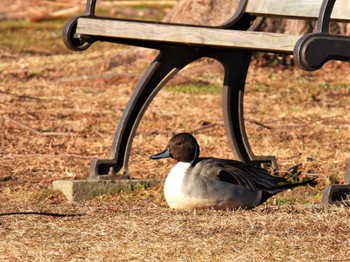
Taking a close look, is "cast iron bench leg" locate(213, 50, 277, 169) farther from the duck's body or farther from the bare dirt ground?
the duck's body

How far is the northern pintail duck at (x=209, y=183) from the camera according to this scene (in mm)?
6086

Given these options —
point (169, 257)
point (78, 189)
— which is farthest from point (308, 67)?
point (78, 189)

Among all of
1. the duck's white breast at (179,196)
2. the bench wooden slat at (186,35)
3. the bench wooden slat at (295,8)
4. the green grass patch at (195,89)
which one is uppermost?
the bench wooden slat at (295,8)

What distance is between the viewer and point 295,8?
7.01 metres

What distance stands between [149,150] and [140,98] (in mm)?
1745

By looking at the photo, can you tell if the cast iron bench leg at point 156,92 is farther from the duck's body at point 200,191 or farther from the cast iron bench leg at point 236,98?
the duck's body at point 200,191

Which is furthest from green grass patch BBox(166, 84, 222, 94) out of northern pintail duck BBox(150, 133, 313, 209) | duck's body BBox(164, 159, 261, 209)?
duck's body BBox(164, 159, 261, 209)

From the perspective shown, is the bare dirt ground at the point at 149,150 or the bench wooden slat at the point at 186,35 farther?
the bench wooden slat at the point at 186,35

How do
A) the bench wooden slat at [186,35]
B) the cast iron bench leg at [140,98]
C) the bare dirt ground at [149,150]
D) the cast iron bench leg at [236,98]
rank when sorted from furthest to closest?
the cast iron bench leg at [236,98] < the cast iron bench leg at [140,98] < the bench wooden slat at [186,35] < the bare dirt ground at [149,150]

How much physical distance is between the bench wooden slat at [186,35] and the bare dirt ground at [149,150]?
34.2 inches

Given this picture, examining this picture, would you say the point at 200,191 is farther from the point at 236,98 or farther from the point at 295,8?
the point at 295,8

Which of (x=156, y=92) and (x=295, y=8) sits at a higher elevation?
(x=295, y=8)

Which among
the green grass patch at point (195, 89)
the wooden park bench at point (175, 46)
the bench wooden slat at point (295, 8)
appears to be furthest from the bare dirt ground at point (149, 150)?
the bench wooden slat at point (295, 8)

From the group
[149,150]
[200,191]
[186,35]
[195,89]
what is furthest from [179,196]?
[195,89]
